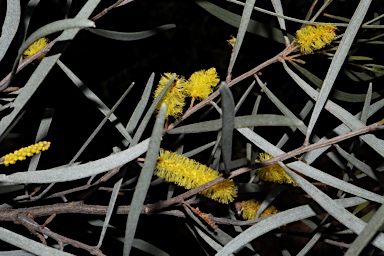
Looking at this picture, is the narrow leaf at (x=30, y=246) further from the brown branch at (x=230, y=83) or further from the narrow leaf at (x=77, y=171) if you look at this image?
the brown branch at (x=230, y=83)

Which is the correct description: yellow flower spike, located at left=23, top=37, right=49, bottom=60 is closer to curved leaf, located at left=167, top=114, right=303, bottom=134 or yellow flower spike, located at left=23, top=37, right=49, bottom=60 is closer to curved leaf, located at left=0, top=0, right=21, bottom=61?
curved leaf, located at left=0, top=0, right=21, bottom=61

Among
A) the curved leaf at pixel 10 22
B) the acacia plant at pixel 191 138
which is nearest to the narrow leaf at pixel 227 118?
the acacia plant at pixel 191 138

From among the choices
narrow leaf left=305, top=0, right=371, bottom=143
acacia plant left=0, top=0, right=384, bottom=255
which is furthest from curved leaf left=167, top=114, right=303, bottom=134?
narrow leaf left=305, top=0, right=371, bottom=143

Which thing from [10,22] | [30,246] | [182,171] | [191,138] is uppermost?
[191,138]

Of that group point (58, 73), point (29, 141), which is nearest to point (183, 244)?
point (29, 141)

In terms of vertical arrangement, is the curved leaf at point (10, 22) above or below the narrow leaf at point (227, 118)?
above

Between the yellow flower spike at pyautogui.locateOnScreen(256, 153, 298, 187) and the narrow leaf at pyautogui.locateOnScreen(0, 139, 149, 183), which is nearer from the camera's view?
the narrow leaf at pyautogui.locateOnScreen(0, 139, 149, 183)

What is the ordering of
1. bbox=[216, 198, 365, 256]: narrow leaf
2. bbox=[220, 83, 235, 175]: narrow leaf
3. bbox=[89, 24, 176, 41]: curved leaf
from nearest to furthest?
bbox=[220, 83, 235, 175]: narrow leaf → bbox=[216, 198, 365, 256]: narrow leaf → bbox=[89, 24, 176, 41]: curved leaf

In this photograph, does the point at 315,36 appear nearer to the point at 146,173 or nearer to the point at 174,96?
the point at 174,96

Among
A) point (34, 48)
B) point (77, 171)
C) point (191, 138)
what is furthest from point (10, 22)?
point (191, 138)
